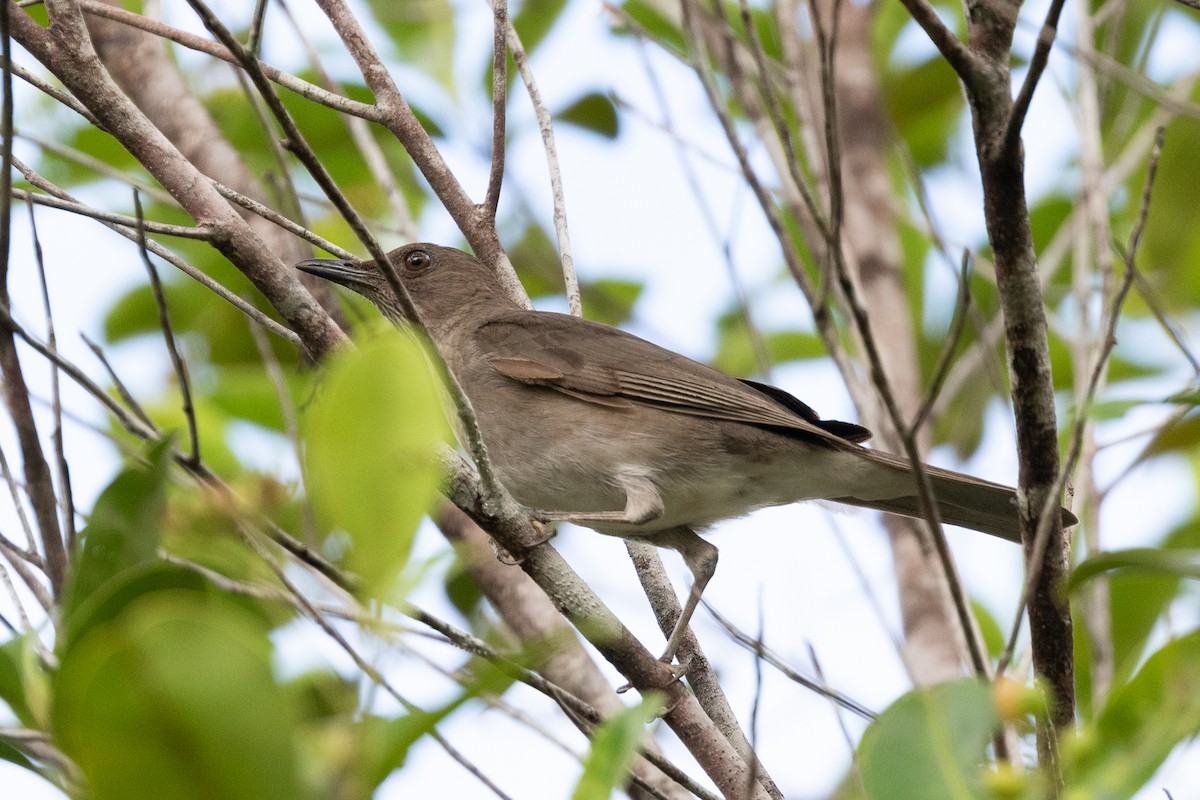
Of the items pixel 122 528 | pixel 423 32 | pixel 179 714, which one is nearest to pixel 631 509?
pixel 423 32

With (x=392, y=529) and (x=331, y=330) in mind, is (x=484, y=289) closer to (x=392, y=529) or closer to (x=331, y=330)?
(x=331, y=330)

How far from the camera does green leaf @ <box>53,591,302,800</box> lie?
1337mm

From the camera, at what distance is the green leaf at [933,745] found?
162cm

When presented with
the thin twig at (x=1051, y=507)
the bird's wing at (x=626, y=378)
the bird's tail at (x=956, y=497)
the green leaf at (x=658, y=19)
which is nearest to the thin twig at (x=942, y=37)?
the thin twig at (x=1051, y=507)

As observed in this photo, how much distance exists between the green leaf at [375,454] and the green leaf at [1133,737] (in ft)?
2.92

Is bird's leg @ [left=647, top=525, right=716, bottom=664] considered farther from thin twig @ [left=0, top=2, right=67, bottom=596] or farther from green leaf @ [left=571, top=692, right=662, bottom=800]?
green leaf @ [left=571, top=692, right=662, bottom=800]

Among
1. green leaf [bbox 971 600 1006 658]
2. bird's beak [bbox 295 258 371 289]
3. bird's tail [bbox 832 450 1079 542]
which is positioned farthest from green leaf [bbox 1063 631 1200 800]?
bird's beak [bbox 295 258 371 289]

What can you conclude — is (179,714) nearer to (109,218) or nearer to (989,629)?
(109,218)

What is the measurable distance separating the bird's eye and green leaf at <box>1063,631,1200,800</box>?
499cm

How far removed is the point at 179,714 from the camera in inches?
53.3

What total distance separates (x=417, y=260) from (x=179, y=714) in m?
Result: 5.34

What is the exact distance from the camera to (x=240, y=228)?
357 centimetres

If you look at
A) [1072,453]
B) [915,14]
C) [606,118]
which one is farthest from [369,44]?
[1072,453]

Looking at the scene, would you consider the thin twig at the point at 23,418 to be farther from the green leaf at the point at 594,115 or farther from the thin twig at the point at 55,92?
the green leaf at the point at 594,115
